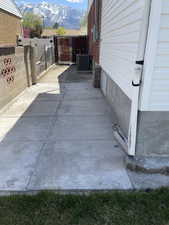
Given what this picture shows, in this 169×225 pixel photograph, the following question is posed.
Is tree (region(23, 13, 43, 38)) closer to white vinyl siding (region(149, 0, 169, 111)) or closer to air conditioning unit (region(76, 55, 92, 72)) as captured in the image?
air conditioning unit (region(76, 55, 92, 72))

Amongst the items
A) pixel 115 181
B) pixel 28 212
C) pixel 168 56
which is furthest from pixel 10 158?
pixel 168 56

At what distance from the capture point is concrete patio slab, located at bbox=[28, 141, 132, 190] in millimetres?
2385

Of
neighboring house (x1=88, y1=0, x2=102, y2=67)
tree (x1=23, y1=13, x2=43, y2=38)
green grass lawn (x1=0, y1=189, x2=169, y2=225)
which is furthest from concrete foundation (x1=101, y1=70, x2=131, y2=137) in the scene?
tree (x1=23, y1=13, x2=43, y2=38)

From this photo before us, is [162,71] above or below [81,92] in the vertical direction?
above

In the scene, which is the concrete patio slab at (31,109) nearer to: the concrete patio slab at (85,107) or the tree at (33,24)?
the concrete patio slab at (85,107)

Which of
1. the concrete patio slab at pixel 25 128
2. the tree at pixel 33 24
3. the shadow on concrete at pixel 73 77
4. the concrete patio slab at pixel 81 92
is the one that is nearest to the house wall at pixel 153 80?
the concrete patio slab at pixel 25 128

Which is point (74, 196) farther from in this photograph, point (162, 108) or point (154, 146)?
point (162, 108)

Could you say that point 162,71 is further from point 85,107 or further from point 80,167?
point 85,107

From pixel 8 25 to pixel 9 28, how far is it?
0.23 metres

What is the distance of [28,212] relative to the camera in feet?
6.52

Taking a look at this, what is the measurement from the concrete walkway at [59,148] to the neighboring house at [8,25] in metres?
8.92

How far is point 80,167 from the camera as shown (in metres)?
2.72

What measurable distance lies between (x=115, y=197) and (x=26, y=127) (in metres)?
2.51

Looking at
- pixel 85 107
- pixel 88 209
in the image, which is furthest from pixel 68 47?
pixel 88 209
